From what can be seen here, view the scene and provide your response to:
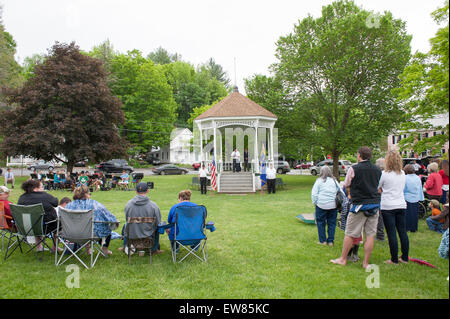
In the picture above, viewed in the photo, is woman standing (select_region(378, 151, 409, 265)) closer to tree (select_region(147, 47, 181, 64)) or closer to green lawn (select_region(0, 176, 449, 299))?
green lawn (select_region(0, 176, 449, 299))

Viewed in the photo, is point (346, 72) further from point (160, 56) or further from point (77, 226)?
point (160, 56)

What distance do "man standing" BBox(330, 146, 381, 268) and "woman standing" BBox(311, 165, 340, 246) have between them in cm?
126

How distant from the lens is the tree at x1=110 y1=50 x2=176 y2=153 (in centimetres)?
3928

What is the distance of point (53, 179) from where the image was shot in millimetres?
17984

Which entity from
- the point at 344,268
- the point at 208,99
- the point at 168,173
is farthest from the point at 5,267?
the point at 208,99

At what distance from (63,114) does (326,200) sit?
20353mm

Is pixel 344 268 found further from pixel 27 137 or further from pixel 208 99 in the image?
pixel 208 99

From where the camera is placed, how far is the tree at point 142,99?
39.3 meters

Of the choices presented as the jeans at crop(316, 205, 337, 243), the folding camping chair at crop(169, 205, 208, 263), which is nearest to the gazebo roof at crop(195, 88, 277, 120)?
the jeans at crop(316, 205, 337, 243)

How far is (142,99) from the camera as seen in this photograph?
3944 centimetres

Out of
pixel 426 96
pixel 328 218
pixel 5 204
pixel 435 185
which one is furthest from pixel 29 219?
pixel 435 185

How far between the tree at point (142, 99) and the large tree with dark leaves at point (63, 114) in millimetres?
16475

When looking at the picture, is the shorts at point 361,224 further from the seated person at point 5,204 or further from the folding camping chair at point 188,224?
the seated person at point 5,204

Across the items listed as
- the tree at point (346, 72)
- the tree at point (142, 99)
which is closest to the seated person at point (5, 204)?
the tree at point (346, 72)
